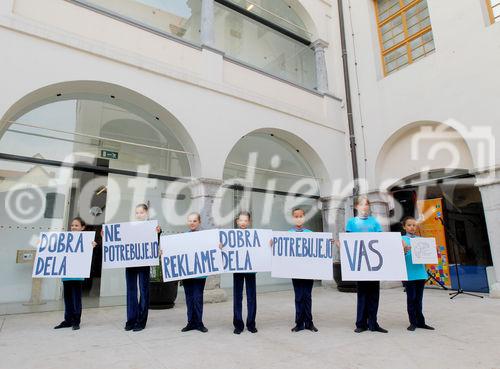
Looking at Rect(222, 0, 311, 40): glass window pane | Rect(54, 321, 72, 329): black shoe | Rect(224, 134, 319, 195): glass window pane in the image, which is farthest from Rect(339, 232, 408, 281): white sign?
Rect(222, 0, 311, 40): glass window pane

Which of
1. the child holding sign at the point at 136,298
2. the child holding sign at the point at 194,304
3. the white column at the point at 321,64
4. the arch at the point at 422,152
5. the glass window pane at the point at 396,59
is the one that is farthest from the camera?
the white column at the point at 321,64

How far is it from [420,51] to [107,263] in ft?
Answer: 30.4

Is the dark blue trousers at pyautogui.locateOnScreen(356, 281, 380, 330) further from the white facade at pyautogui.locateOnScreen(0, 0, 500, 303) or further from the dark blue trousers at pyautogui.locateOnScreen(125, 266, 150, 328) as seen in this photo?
the white facade at pyautogui.locateOnScreen(0, 0, 500, 303)

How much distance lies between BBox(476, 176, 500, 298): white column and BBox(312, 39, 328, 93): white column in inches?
201

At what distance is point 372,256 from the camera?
4465 millimetres

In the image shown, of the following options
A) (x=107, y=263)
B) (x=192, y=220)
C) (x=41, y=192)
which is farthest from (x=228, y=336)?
(x=41, y=192)

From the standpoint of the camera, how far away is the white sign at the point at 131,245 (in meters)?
4.66

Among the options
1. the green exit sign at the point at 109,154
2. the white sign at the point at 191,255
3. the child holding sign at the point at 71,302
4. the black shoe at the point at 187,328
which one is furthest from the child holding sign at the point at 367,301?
the green exit sign at the point at 109,154

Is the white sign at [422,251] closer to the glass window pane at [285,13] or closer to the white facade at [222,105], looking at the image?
the white facade at [222,105]

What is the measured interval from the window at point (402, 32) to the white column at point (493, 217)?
389 cm

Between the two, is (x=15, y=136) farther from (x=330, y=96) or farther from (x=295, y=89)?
(x=330, y=96)

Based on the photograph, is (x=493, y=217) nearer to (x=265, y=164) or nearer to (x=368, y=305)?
(x=368, y=305)

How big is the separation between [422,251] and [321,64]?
7.83 m

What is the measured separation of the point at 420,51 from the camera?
9383 mm
